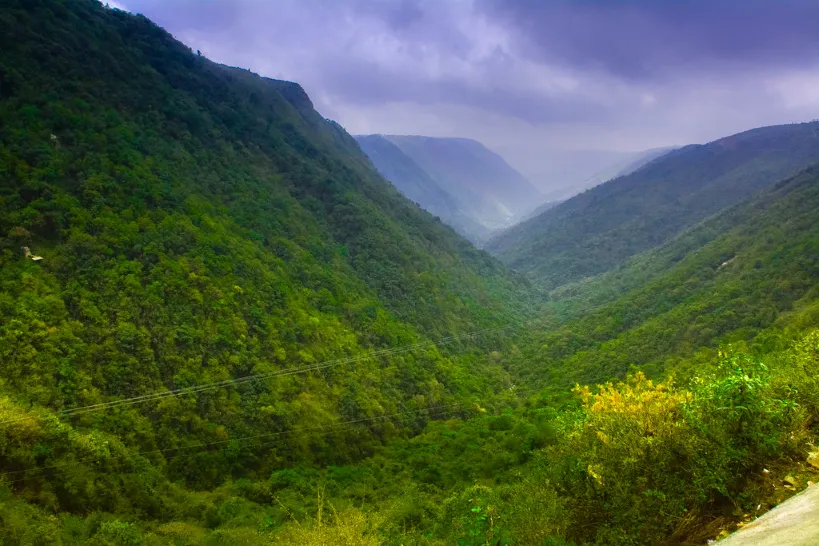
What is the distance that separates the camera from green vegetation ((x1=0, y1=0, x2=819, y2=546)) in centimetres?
1055

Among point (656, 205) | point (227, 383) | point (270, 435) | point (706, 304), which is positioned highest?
point (656, 205)

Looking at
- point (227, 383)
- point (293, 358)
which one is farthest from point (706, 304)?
point (227, 383)

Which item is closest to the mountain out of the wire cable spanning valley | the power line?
the wire cable spanning valley

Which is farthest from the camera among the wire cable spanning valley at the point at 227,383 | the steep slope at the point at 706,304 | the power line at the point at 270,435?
the steep slope at the point at 706,304

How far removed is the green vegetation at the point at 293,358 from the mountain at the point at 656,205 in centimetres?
6581

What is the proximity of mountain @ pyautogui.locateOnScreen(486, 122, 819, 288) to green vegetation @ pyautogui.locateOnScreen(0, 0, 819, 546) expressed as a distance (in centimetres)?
6581

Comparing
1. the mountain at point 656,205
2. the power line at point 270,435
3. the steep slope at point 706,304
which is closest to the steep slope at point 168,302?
the power line at point 270,435

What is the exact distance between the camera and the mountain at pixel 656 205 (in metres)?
151

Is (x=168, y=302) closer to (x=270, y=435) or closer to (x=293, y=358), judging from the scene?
(x=293, y=358)

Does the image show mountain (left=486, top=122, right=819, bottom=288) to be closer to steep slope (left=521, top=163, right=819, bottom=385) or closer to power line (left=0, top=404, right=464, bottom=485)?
steep slope (left=521, top=163, right=819, bottom=385)

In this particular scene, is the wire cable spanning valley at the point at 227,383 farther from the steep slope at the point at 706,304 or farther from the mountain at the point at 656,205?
the mountain at the point at 656,205

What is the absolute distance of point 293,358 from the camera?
143ft

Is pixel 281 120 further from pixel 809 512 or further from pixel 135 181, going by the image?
pixel 809 512

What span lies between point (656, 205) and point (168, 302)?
17405cm
